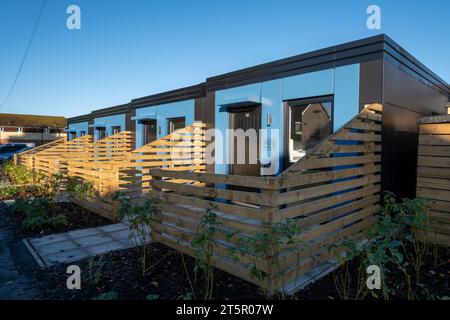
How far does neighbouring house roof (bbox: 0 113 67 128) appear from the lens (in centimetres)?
3450

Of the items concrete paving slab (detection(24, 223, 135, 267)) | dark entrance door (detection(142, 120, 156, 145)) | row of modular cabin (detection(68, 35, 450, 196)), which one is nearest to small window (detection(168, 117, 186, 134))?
row of modular cabin (detection(68, 35, 450, 196))

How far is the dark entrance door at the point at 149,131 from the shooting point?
999cm

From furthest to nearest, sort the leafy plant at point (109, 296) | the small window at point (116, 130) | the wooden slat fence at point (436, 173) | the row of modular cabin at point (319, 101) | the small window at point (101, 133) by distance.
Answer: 1. the small window at point (101, 133)
2. the small window at point (116, 130)
3. the row of modular cabin at point (319, 101)
4. the wooden slat fence at point (436, 173)
5. the leafy plant at point (109, 296)

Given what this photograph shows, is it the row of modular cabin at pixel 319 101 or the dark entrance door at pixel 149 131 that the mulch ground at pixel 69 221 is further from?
the dark entrance door at pixel 149 131

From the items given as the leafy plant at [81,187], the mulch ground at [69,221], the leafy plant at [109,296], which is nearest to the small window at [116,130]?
the mulch ground at [69,221]

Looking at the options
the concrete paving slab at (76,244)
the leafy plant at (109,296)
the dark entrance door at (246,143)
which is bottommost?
the concrete paving slab at (76,244)

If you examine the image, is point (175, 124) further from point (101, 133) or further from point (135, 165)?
point (101, 133)

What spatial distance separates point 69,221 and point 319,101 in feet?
18.3

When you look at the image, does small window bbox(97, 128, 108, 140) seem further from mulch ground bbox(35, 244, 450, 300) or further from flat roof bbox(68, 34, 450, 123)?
mulch ground bbox(35, 244, 450, 300)

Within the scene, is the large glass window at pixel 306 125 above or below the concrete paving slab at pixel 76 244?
above

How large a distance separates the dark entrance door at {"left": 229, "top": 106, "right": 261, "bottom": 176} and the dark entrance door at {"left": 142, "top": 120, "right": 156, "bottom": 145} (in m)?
4.07

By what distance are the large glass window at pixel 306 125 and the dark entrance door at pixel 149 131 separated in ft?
19.2
